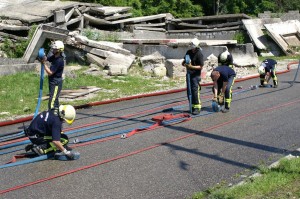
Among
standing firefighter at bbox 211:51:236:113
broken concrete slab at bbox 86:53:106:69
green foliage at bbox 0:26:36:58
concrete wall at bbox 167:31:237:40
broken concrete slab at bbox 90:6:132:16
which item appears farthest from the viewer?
concrete wall at bbox 167:31:237:40

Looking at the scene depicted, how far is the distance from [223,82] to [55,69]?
4.15 meters

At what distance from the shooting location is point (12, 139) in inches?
342

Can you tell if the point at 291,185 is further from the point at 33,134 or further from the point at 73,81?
the point at 73,81

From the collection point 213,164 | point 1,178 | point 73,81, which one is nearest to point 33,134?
point 1,178

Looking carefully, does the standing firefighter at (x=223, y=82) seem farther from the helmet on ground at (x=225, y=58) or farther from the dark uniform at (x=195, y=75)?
the dark uniform at (x=195, y=75)

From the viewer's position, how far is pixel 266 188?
5.57 metres

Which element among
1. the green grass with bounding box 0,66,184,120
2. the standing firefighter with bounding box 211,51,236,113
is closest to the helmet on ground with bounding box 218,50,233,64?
the standing firefighter with bounding box 211,51,236,113

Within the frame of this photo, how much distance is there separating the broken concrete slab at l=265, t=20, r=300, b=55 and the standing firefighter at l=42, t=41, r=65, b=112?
17.2 meters

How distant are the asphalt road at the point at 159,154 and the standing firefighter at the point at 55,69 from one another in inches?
31.3

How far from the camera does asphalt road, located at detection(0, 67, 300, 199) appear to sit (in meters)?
6.02

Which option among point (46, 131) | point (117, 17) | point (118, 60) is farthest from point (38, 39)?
point (46, 131)

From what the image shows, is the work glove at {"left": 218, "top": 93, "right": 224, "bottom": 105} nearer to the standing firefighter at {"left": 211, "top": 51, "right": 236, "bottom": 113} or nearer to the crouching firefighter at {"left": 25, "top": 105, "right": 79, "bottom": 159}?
the standing firefighter at {"left": 211, "top": 51, "right": 236, "bottom": 113}

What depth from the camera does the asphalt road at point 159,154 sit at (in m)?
6.02

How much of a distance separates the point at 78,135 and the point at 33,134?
181 centimetres
